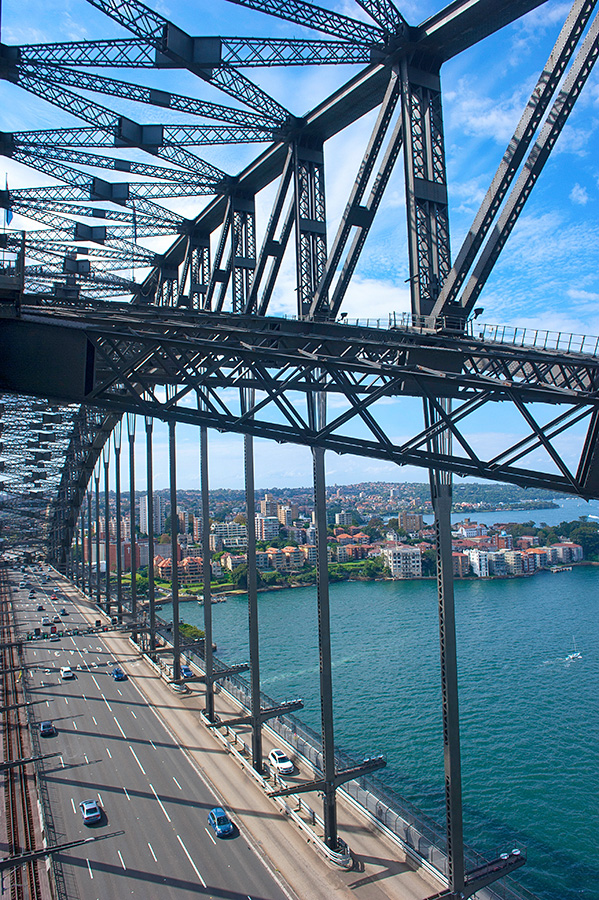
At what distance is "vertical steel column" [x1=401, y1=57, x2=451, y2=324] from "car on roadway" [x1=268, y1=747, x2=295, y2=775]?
10348 mm

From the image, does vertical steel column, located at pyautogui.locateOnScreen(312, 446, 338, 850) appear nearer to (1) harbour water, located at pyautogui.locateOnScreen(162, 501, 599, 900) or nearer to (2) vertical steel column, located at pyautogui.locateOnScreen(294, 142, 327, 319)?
(2) vertical steel column, located at pyautogui.locateOnScreen(294, 142, 327, 319)

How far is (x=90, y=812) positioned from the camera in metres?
11.7

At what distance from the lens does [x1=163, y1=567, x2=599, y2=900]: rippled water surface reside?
1587 cm

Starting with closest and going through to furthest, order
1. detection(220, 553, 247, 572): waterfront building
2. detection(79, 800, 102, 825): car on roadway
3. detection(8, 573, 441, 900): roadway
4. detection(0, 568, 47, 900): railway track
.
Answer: detection(8, 573, 441, 900): roadway
detection(0, 568, 47, 900): railway track
detection(79, 800, 102, 825): car on roadway
detection(220, 553, 247, 572): waterfront building

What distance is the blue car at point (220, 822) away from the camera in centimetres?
1078

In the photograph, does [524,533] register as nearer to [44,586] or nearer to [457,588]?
[457,588]

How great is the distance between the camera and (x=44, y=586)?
4925 centimetres

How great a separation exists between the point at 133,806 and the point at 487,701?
16200 mm

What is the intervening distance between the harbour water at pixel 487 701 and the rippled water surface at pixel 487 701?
0.17 ft

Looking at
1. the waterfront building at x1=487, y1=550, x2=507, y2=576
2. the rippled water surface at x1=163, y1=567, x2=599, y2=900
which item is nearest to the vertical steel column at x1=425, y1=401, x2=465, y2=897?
the rippled water surface at x1=163, y1=567, x2=599, y2=900

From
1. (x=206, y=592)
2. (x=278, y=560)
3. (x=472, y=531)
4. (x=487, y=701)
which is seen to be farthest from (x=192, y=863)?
(x=472, y=531)

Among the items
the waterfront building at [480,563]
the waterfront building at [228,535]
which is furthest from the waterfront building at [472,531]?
the waterfront building at [228,535]

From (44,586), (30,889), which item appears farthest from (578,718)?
(44,586)

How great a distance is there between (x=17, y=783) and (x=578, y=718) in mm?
18940
